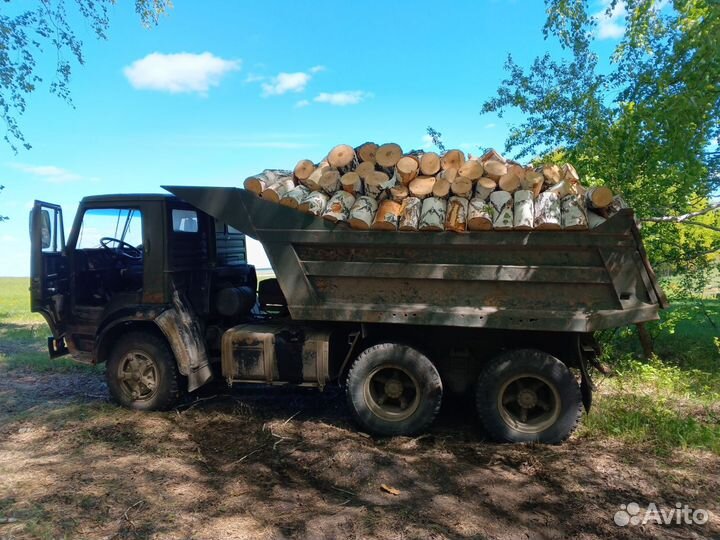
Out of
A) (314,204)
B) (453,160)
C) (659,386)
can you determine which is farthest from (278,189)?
(659,386)

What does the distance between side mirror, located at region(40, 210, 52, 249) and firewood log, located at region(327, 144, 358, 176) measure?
314 cm

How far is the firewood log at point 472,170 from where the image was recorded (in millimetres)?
4617

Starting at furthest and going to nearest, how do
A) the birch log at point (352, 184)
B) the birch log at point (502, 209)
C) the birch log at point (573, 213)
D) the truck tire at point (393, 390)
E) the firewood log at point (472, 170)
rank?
the birch log at point (352, 184) < the truck tire at point (393, 390) < the firewood log at point (472, 170) < the birch log at point (502, 209) < the birch log at point (573, 213)

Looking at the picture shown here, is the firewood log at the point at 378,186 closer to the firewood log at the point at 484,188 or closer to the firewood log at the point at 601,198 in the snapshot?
the firewood log at the point at 484,188

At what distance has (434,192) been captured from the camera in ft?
15.1

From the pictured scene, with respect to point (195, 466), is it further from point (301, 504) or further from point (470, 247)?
point (470, 247)

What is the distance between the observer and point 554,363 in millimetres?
4473

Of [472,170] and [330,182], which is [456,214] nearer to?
[472,170]

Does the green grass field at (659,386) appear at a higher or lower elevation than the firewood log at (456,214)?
lower

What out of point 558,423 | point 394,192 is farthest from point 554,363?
point 394,192

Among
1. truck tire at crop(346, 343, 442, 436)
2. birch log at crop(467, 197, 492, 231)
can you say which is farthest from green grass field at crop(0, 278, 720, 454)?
birch log at crop(467, 197, 492, 231)

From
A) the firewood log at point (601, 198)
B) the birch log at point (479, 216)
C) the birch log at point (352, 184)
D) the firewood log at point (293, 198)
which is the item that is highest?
the birch log at point (352, 184)

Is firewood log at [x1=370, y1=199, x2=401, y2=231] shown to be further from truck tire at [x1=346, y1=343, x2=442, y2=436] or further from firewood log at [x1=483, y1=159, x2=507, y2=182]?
truck tire at [x1=346, y1=343, x2=442, y2=436]

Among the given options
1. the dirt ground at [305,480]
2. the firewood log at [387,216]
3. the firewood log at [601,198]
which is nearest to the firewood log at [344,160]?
the firewood log at [387,216]
